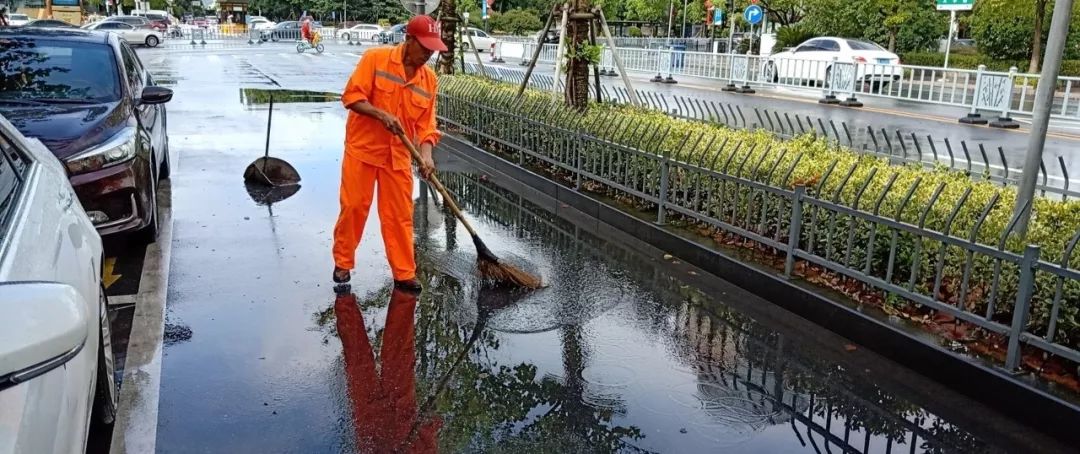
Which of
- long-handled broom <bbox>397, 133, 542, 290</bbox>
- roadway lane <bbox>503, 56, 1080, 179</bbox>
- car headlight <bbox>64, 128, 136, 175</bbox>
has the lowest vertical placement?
long-handled broom <bbox>397, 133, 542, 290</bbox>

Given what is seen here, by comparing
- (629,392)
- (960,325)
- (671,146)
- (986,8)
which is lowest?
(629,392)

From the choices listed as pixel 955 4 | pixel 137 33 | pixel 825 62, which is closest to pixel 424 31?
pixel 825 62

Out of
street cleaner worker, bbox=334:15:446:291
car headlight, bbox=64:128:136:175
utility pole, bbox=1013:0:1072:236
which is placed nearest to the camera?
utility pole, bbox=1013:0:1072:236

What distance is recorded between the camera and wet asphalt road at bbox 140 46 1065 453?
11.7ft

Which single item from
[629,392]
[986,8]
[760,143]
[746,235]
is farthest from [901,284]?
[986,8]

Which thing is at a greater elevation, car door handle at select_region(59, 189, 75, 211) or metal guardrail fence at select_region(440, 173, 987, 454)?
car door handle at select_region(59, 189, 75, 211)

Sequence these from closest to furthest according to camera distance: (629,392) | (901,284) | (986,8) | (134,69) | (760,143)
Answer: (629,392) < (901,284) < (760,143) < (134,69) < (986,8)

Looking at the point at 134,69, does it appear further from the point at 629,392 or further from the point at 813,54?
the point at 813,54

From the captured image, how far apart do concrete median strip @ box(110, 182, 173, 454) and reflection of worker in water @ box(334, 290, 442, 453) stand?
85 cm

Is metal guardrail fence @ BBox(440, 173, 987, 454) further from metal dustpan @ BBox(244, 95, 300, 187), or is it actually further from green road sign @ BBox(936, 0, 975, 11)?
green road sign @ BBox(936, 0, 975, 11)

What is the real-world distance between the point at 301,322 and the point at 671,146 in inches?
135

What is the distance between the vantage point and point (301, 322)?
4746 millimetres

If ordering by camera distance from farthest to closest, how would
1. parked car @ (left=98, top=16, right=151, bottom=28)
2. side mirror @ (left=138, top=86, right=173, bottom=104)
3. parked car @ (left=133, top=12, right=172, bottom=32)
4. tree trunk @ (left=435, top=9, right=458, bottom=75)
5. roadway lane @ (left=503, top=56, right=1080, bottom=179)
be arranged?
parked car @ (left=133, top=12, right=172, bottom=32) → parked car @ (left=98, top=16, right=151, bottom=28) → tree trunk @ (left=435, top=9, right=458, bottom=75) → roadway lane @ (left=503, top=56, right=1080, bottom=179) → side mirror @ (left=138, top=86, right=173, bottom=104)

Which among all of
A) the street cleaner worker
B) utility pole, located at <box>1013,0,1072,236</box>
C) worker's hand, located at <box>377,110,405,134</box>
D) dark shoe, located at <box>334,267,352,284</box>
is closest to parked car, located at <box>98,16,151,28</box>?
dark shoe, located at <box>334,267,352,284</box>
